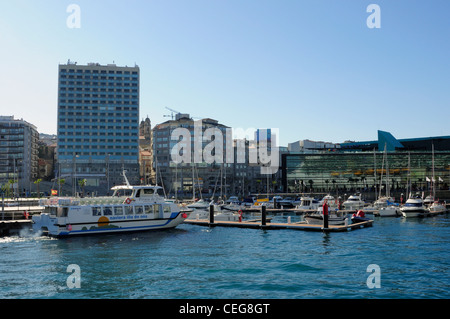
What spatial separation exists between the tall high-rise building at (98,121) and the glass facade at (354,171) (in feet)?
235

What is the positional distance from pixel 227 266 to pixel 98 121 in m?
165

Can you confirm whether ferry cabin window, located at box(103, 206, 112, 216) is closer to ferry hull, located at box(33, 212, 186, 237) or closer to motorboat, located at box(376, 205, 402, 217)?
ferry hull, located at box(33, 212, 186, 237)

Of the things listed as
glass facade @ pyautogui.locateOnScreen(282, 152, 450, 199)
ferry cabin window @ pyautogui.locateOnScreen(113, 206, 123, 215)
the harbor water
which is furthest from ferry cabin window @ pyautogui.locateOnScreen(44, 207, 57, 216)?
glass facade @ pyautogui.locateOnScreen(282, 152, 450, 199)

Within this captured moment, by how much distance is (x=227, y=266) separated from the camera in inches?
1298

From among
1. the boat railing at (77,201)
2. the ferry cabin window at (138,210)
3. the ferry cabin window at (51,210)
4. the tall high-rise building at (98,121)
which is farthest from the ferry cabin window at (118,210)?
the tall high-rise building at (98,121)

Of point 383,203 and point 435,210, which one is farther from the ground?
point 383,203

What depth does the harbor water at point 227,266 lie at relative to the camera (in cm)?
2559

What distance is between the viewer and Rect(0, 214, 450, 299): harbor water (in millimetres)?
25594

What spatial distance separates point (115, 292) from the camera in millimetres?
25625

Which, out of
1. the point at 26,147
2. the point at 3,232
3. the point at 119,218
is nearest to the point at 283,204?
the point at 119,218

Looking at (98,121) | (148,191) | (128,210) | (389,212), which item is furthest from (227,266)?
(98,121)

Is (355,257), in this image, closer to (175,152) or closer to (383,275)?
(383,275)

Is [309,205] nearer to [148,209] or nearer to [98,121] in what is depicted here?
[148,209]

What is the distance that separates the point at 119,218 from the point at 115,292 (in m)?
29.3
